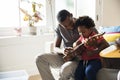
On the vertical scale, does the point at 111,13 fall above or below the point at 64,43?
above

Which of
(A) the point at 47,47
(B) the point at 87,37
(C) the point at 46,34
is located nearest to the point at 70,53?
(B) the point at 87,37

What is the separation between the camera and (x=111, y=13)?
4.01 meters

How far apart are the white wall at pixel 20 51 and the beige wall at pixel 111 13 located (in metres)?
1.02

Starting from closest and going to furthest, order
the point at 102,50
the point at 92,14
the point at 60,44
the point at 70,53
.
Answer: the point at 102,50 → the point at 70,53 → the point at 60,44 → the point at 92,14

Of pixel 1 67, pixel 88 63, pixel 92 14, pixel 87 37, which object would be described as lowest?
pixel 1 67

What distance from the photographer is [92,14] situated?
158 inches

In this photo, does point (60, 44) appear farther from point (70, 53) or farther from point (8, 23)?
point (8, 23)

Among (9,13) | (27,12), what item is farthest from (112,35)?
(9,13)

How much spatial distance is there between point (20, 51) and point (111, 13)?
170 centimetres

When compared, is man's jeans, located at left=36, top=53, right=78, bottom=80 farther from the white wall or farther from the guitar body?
the white wall

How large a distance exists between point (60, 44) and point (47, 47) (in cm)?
33

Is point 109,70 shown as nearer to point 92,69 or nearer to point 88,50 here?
point 92,69

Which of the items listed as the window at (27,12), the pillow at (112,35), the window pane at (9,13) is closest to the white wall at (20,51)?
the window at (27,12)

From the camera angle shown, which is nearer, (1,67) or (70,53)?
(70,53)
